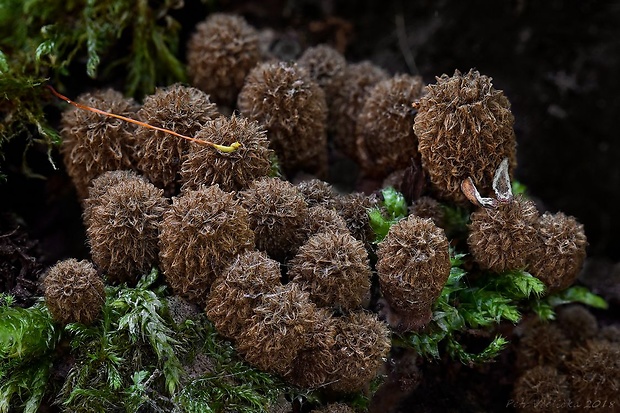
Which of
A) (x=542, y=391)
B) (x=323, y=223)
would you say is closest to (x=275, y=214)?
(x=323, y=223)

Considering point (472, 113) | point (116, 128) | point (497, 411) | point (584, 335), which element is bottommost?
point (497, 411)

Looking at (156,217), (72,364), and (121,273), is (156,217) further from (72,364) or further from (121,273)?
(72,364)

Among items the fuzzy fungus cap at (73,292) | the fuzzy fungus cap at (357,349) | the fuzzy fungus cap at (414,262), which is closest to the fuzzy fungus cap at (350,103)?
the fuzzy fungus cap at (414,262)

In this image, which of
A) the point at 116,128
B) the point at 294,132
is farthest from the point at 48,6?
the point at 294,132

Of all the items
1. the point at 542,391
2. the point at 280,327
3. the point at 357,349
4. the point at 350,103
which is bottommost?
the point at 542,391

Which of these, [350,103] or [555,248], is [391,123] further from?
[555,248]
